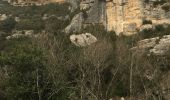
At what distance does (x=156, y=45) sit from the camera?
44.2 metres

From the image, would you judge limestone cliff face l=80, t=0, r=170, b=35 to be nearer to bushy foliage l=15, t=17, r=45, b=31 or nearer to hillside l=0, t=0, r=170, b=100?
hillside l=0, t=0, r=170, b=100

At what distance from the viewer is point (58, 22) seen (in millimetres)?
61719

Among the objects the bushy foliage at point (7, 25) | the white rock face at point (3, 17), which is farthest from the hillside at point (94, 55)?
the white rock face at point (3, 17)

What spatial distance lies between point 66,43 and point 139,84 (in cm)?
1302

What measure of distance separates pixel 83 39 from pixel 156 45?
9.13 meters

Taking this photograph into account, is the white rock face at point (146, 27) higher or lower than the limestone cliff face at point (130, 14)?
lower

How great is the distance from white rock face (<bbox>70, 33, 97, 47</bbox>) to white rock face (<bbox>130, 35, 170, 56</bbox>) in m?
5.41

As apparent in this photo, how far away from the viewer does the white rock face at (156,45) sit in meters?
42.4

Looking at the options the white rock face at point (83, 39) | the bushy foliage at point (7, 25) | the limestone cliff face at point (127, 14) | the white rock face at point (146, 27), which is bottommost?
the bushy foliage at point (7, 25)

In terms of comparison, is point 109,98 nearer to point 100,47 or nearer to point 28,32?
point 100,47

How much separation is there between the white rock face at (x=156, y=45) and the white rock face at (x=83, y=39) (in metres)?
5.41

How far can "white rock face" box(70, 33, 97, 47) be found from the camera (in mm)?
46791

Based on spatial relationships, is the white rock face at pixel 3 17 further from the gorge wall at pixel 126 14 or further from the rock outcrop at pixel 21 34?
the gorge wall at pixel 126 14

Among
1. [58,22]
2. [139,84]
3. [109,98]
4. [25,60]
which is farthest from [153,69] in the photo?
[58,22]
